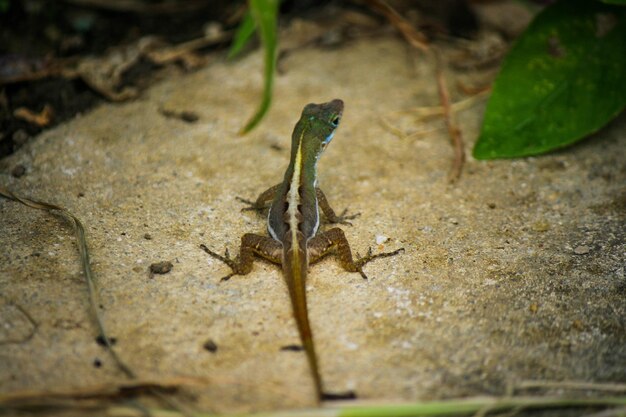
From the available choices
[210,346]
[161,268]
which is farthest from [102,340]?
[161,268]

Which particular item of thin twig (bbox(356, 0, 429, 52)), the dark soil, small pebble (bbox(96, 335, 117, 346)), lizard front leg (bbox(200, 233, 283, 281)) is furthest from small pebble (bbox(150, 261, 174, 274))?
thin twig (bbox(356, 0, 429, 52))

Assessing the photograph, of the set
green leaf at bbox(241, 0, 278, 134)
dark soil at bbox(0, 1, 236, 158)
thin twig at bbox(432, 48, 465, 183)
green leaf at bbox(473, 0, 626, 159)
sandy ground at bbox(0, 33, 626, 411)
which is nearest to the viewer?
green leaf at bbox(241, 0, 278, 134)

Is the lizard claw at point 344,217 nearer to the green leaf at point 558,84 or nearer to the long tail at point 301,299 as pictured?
the long tail at point 301,299

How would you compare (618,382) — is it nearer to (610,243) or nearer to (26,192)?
(610,243)

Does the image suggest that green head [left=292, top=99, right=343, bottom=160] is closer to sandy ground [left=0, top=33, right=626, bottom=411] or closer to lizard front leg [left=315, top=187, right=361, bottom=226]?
lizard front leg [left=315, top=187, right=361, bottom=226]

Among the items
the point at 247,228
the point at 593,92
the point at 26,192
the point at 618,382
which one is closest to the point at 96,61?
the point at 26,192
